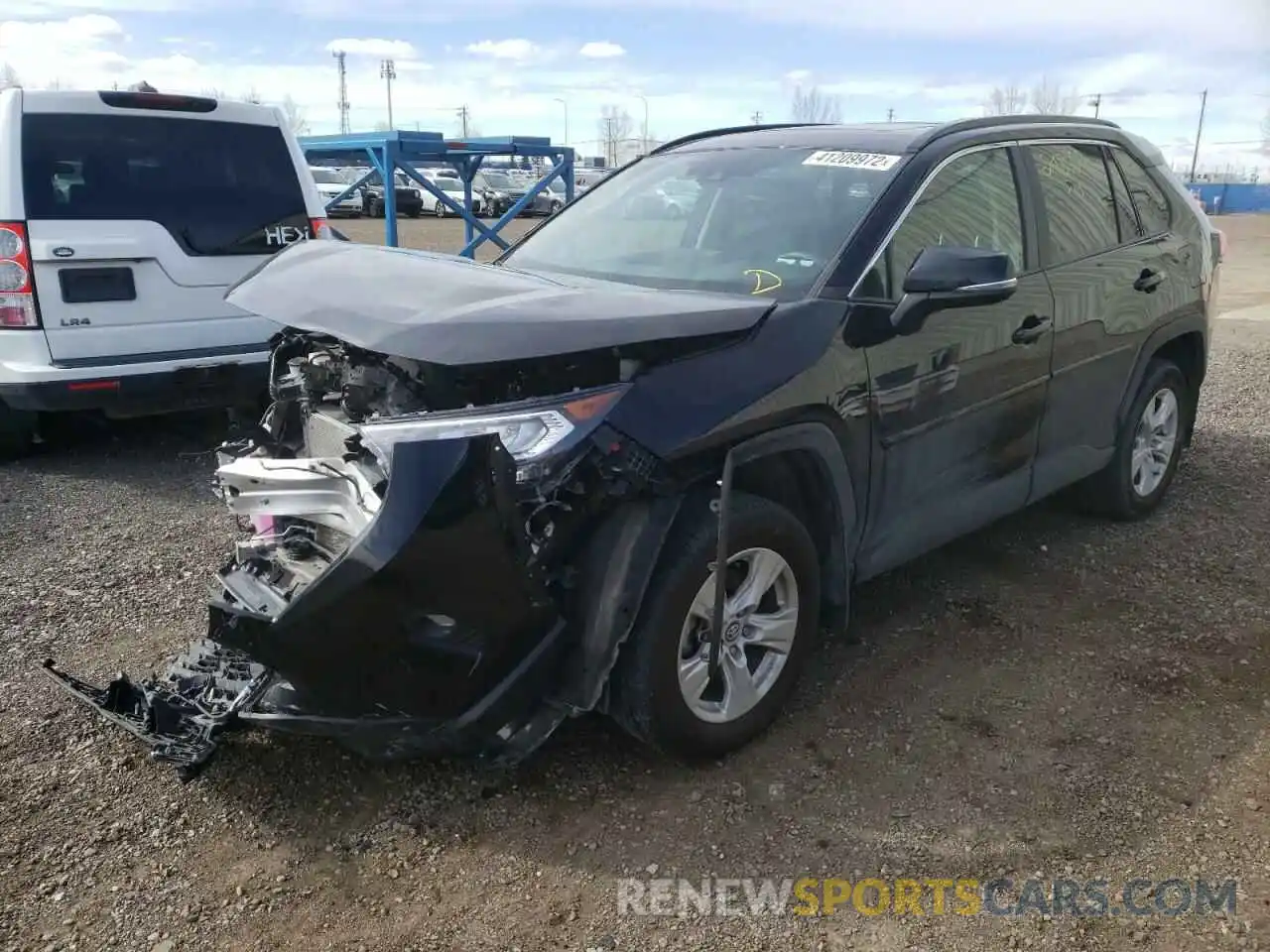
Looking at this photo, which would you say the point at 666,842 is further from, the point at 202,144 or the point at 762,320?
the point at 202,144

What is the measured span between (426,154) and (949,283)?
35.8 ft

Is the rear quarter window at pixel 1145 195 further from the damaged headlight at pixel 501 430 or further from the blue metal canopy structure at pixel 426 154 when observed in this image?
the blue metal canopy structure at pixel 426 154

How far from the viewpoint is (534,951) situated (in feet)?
8.04

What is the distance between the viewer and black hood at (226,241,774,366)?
8.84 ft

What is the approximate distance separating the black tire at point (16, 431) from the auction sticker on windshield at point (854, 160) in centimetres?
459

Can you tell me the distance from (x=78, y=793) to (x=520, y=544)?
1.56 m

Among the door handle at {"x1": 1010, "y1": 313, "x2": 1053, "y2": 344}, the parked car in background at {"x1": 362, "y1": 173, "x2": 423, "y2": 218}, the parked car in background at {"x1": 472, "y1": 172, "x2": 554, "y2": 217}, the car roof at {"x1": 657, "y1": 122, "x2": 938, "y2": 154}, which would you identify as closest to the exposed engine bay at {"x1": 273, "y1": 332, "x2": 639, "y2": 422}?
the car roof at {"x1": 657, "y1": 122, "x2": 938, "y2": 154}

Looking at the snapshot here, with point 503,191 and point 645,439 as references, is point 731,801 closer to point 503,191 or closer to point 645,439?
point 645,439

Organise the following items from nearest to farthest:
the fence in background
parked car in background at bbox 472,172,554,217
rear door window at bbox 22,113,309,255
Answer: rear door window at bbox 22,113,309,255 < parked car in background at bbox 472,172,554,217 < the fence in background

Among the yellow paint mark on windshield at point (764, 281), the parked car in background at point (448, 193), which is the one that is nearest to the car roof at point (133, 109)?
the yellow paint mark on windshield at point (764, 281)

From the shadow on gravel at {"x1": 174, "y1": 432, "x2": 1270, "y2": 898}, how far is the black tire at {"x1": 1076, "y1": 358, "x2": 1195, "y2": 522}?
81 cm

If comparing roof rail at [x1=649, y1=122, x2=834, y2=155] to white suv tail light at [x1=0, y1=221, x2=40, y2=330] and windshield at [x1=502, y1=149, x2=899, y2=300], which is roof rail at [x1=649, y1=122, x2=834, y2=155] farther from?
white suv tail light at [x1=0, y1=221, x2=40, y2=330]

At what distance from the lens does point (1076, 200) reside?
444cm

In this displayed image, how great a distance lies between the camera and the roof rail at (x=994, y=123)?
12.5ft
